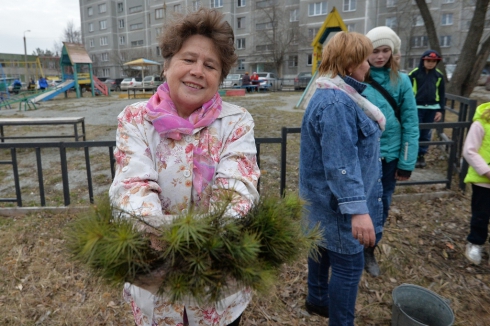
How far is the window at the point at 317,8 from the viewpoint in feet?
129

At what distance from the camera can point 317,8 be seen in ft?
130

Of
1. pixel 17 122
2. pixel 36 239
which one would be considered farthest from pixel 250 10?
pixel 36 239

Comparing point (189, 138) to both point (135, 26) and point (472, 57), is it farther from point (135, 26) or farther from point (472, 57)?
point (135, 26)

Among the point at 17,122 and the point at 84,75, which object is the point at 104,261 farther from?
the point at 84,75

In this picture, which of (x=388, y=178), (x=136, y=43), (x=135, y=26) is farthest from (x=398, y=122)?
(x=135, y=26)

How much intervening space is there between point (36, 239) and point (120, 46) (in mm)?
58180

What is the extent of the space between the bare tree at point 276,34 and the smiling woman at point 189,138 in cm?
3743

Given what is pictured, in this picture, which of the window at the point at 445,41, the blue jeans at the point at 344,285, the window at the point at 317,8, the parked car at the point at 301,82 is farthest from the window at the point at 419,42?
the blue jeans at the point at 344,285

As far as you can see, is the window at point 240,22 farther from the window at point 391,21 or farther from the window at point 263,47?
the window at point 391,21

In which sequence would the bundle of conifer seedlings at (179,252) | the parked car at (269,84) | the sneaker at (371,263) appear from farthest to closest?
the parked car at (269,84) → the sneaker at (371,263) → the bundle of conifer seedlings at (179,252)

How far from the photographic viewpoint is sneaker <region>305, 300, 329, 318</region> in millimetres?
2422

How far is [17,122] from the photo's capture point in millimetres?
7195

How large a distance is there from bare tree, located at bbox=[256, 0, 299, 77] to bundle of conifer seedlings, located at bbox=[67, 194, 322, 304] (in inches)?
1495

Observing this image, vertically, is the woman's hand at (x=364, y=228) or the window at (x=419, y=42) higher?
the window at (x=419, y=42)
